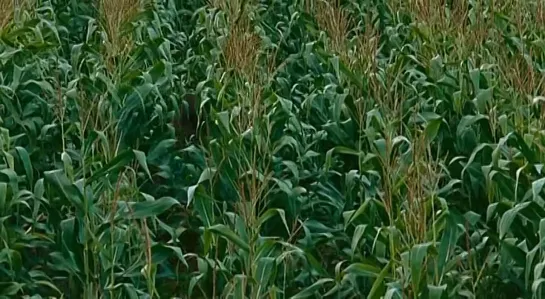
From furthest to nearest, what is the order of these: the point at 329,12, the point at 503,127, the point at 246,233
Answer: the point at 329,12 → the point at 503,127 → the point at 246,233

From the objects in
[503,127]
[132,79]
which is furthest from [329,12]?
[503,127]

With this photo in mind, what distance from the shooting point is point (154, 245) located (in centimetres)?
376

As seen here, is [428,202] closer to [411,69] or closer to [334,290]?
[334,290]

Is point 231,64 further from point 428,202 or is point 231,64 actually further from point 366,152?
point 428,202

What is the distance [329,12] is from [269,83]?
3.21 feet

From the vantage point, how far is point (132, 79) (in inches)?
211

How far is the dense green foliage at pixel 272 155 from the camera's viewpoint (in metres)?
3.73

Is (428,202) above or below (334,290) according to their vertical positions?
above

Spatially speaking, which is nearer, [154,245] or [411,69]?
[154,245]

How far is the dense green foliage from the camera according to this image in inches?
147

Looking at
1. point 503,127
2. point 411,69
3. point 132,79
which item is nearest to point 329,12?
point 411,69

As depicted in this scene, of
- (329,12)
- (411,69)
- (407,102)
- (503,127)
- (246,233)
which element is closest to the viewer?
(246,233)

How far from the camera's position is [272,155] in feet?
15.3

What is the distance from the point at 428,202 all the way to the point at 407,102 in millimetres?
1605
